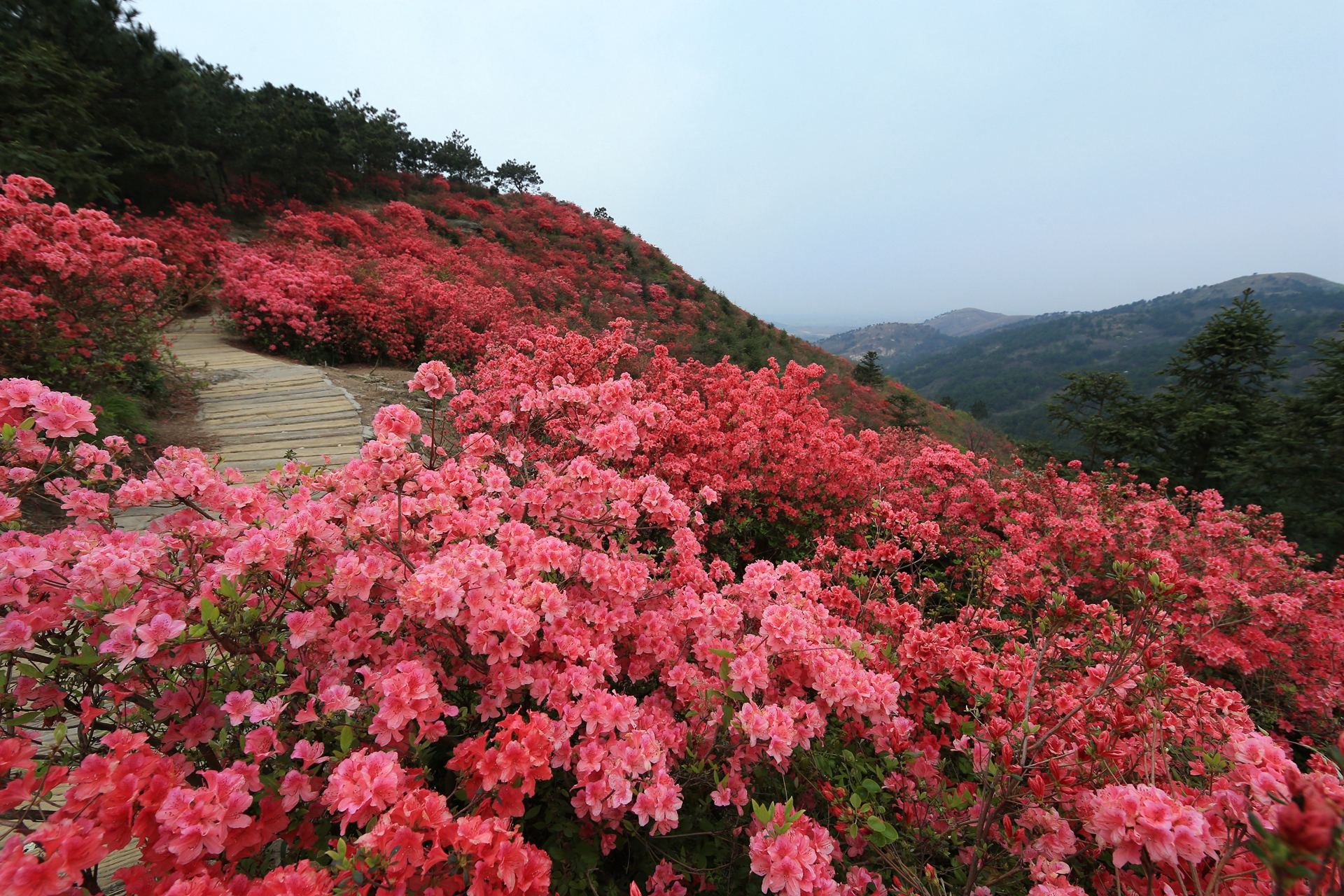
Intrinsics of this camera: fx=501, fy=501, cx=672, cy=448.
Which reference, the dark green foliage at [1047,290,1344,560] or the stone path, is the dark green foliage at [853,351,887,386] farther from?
the stone path

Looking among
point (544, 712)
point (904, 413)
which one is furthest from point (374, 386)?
point (904, 413)

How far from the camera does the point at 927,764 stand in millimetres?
1829

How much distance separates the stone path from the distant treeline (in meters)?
5.03

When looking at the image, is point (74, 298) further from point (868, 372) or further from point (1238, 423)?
point (868, 372)

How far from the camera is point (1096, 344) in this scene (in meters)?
90.5

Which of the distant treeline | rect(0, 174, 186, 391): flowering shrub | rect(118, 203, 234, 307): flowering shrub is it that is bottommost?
rect(0, 174, 186, 391): flowering shrub

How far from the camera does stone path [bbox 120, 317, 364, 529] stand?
432cm

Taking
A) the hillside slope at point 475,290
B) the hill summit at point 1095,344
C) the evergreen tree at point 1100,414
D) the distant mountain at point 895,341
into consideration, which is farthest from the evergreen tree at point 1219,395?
the distant mountain at point 895,341

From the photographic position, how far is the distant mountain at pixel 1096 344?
210 ft

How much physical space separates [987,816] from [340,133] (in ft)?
79.5

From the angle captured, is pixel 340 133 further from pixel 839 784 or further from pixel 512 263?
pixel 839 784

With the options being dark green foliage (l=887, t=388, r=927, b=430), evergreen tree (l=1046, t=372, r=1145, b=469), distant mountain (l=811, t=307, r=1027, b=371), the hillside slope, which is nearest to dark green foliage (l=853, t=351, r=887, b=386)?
the hillside slope

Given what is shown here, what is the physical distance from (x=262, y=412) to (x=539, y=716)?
18.4 ft

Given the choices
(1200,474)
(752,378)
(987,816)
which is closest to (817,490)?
(752,378)
